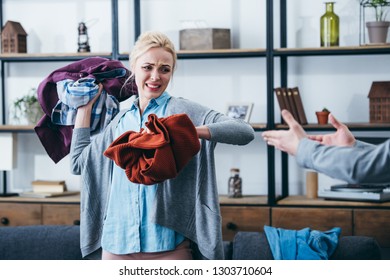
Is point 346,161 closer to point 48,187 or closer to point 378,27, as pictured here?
point 378,27

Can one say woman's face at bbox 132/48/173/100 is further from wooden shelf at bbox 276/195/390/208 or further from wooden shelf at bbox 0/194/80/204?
wooden shelf at bbox 0/194/80/204

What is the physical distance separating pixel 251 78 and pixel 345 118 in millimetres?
592

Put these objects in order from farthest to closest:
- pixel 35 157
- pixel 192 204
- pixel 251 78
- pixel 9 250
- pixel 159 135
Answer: pixel 35 157
pixel 251 78
pixel 9 250
pixel 192 204
pixel 159 135

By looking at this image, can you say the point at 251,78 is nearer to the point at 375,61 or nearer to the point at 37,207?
the point at 375,61

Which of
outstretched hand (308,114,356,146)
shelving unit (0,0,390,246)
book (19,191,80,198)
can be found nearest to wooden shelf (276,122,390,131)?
shelving unit (0,0,390,246)

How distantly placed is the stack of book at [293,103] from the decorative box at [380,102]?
14.6 inches

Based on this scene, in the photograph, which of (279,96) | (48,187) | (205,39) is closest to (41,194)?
(48,187)

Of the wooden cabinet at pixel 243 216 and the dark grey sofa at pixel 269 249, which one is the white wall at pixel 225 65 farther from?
the dark grey sofa at pixel 269 249

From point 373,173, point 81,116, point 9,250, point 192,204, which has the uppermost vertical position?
point 81,116

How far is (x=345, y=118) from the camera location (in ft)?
13.4

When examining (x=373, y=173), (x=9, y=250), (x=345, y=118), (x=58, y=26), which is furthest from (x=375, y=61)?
(x=373, y=173)

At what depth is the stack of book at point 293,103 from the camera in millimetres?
3850

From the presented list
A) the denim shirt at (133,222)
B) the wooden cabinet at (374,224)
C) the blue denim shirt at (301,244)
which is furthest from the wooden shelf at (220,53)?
the denim shirt at (133,222)

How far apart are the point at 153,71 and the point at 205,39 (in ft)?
6.39
